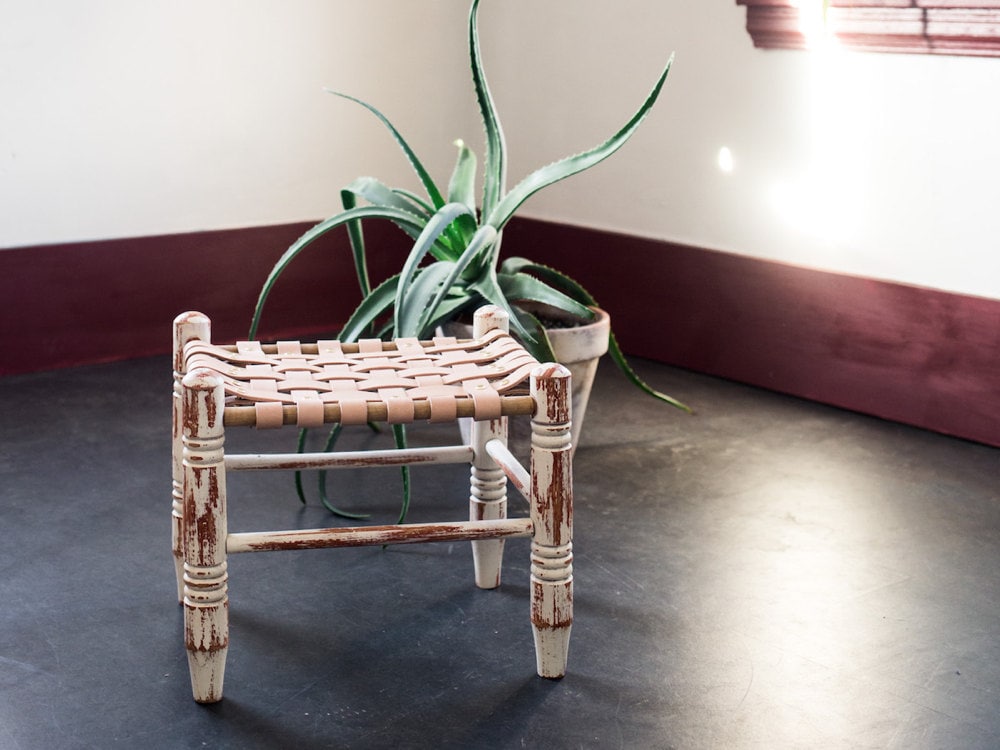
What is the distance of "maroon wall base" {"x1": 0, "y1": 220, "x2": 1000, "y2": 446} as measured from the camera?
7.80ft

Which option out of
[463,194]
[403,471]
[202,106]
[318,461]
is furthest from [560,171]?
[202,106]

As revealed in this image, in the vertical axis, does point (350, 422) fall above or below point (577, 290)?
above

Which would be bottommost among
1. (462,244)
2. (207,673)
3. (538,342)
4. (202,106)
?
(207,673)

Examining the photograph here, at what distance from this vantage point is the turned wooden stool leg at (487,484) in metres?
1.60

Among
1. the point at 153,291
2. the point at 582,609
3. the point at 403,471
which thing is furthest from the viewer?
the point at 153,291

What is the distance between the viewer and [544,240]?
3.12 m

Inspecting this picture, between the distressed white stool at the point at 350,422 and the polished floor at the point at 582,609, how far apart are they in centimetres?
10

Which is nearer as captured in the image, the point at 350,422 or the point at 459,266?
the point at 350,422

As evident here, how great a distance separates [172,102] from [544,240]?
99 centimetres

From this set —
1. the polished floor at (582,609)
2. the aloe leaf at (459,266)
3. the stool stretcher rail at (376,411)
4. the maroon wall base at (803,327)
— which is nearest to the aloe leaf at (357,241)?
the aloe leaf at (459,266)

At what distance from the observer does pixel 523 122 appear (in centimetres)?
313

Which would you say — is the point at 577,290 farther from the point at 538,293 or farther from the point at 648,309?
the point at 648,309

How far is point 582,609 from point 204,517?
0.57m

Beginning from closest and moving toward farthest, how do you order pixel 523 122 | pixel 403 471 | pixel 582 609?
pixel 582 609 → pixel 403 471 → pixel 523 122
